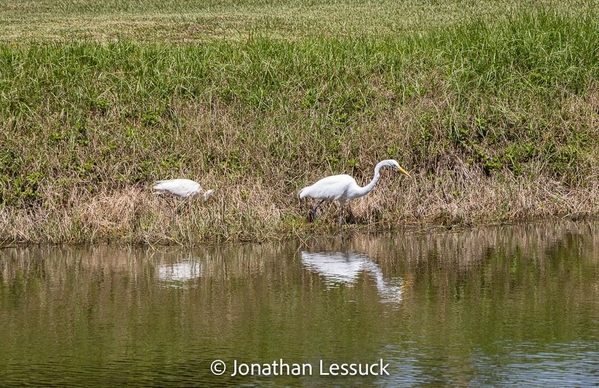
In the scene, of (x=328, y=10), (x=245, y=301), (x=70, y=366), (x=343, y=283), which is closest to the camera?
(x=70, y=366)

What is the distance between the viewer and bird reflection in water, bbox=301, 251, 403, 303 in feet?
34.4

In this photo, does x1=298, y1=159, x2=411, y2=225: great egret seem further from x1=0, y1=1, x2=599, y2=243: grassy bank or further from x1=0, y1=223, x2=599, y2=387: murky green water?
x1=0, y1=223, x2=599, y2=387: murky green water

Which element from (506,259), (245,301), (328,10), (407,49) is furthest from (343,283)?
(328,10)

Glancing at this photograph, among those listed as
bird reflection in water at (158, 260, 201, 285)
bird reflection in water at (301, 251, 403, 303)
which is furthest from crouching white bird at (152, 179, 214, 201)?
bird reflection in water at (301, 251, 403, 303)

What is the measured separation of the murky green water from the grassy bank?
0.76 meters

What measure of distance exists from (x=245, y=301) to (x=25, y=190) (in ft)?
16.5

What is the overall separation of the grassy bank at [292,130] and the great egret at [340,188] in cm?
46

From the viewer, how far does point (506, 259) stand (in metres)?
11.9

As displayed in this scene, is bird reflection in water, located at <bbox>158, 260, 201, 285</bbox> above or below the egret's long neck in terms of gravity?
below

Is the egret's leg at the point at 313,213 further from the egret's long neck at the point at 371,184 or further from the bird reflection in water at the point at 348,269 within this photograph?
the bird reflection in water at the point at 348,269

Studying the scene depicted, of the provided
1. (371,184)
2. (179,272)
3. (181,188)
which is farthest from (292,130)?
(179,272)

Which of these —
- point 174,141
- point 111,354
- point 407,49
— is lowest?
point 111,354

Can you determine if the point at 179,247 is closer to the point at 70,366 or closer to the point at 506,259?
the point at 506,259

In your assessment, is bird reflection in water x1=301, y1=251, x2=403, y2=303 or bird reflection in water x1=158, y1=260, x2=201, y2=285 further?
bird reflection in water x1=158, y1=260, x2=201, y2=285
